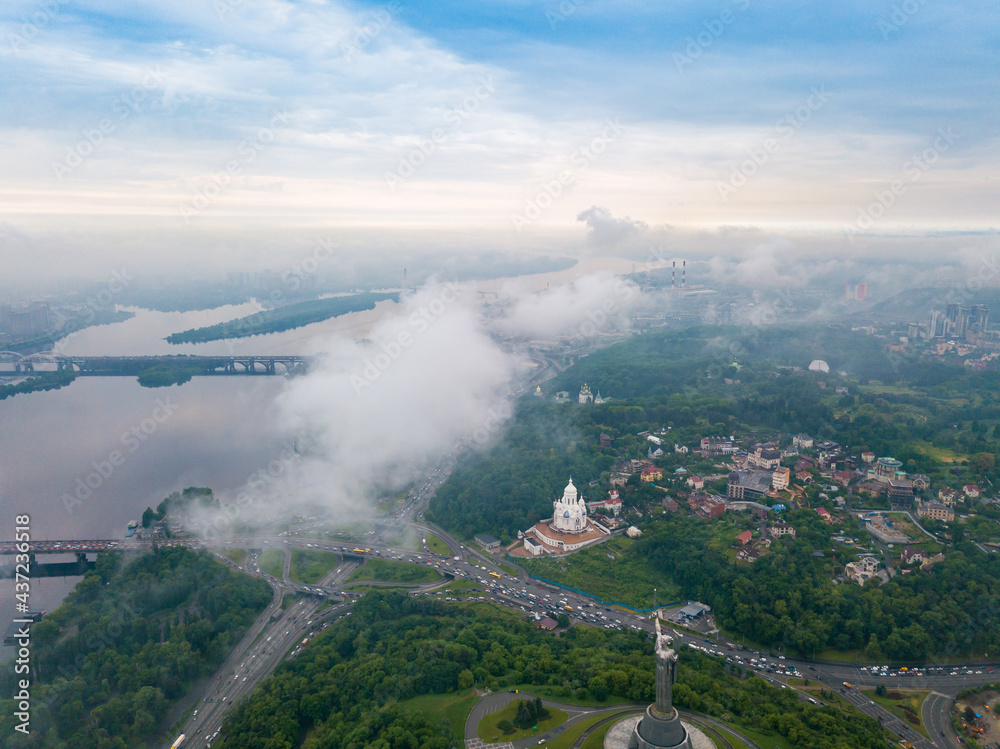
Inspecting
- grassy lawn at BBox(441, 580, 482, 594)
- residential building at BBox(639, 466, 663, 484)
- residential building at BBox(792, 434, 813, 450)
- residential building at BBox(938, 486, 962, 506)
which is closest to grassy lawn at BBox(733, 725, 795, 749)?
grassy lawn at BBox(441, 580, 482, 594)

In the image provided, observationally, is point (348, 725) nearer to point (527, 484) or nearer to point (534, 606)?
point (534, 606)

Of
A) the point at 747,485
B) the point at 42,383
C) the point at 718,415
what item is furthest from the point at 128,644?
the point at 42,383

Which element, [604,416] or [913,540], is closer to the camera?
[913,540]

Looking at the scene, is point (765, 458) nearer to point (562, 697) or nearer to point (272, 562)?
point (562, 697)

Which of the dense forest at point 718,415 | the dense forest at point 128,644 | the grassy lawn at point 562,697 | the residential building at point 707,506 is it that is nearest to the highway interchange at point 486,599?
the dense forest at point 128,644

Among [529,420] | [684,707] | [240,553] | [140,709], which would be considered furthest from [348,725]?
[529,420]

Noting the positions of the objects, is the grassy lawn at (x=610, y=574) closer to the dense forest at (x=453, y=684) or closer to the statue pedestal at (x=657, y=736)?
the dense forest at (x=453, y=684)
